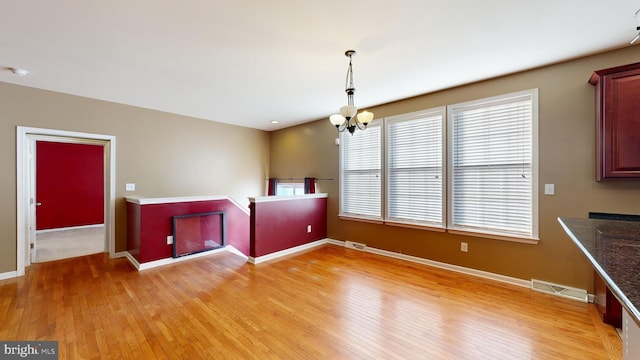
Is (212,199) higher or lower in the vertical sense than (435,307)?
higher

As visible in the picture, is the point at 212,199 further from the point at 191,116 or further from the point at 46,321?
the point at 46,321

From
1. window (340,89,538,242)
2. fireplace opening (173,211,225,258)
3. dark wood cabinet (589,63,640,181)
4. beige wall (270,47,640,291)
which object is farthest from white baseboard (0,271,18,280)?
dark wood cabinet (589,63,640,181)

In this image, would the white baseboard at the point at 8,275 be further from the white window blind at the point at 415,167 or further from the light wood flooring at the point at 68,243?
the white window blind at the point at 415,167

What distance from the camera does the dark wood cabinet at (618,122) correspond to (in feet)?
7.61

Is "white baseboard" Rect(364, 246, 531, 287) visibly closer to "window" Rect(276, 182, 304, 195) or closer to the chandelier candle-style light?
"window" Rect(276, 182, 304, 195)

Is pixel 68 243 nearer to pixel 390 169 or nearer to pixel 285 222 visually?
pixel 285 222

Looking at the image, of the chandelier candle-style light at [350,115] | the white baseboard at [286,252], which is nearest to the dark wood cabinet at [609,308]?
the chandelier candle-style light at [350,115]

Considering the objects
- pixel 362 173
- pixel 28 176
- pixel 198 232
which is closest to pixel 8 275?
pixel 28 176

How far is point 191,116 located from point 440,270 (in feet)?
16.8

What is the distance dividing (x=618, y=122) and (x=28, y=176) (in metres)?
7.02

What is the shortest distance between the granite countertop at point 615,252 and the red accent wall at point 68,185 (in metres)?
8.85

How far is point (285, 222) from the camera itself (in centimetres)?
446

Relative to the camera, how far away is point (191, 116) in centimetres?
508

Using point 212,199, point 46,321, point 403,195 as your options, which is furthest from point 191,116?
point 403,195
